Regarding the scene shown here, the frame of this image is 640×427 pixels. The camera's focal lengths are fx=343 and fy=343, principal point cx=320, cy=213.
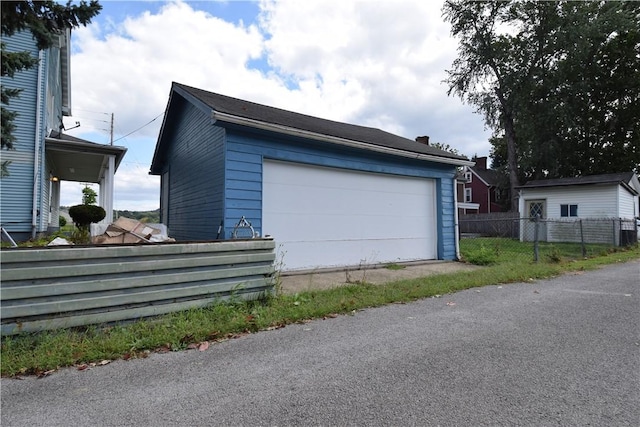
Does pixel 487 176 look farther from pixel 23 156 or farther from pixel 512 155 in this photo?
pixel 23 156

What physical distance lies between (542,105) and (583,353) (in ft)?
86.7

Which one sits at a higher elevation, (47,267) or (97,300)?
(47,267)

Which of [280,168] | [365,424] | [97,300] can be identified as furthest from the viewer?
[280,168]

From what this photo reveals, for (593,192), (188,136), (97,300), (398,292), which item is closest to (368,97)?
(188,136)

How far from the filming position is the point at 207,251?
4.11 meters

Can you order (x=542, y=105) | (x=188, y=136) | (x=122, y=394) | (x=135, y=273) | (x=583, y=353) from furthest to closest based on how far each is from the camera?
1. (x=542, y=105)
2. (x=188, y=136)
3. (x=135, y=273)
4. (x=583, y=353)
5. (x=122, y=394)

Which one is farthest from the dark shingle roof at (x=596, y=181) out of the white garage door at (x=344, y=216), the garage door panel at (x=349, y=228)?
the garage door panel at (x=349, y=228)

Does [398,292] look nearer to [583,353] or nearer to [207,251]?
[583,353]

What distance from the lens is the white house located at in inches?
617

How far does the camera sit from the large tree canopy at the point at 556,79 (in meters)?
22.5

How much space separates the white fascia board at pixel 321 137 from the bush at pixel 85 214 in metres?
6.64

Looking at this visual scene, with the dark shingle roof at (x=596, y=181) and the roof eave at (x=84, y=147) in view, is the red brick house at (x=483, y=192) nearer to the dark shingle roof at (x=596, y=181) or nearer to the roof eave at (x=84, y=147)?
the dark shingle roof at (x=596, y=181)

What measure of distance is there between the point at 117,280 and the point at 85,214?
8362 millimetres

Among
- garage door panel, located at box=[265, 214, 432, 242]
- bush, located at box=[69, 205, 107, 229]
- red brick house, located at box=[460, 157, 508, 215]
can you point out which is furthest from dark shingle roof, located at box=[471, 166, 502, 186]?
bush, located at box=[69, 205, 107, 229]
